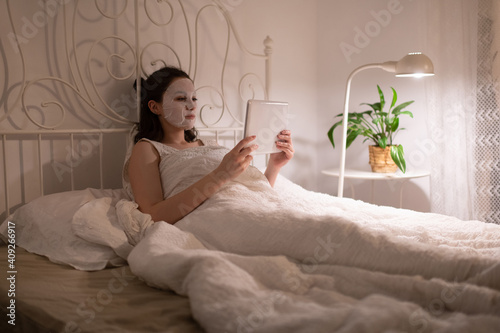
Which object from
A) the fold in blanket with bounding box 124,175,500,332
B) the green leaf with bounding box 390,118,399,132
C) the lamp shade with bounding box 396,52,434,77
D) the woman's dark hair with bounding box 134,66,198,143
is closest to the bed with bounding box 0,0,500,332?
the fold in blanket with bounding box 124,175,500,332

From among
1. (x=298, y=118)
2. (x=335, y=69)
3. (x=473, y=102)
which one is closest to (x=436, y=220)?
(x=473, y=102)

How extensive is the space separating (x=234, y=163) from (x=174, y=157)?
0.25 m

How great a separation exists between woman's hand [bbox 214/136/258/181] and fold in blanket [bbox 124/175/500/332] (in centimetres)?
14

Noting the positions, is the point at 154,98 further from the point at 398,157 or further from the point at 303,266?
the point at 398,157

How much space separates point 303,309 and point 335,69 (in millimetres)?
2239

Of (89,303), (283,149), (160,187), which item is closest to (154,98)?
(160,187)

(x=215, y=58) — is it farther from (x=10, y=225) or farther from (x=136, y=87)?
(x=10, y=225)

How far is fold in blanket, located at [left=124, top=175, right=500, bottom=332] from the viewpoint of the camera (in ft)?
2.39

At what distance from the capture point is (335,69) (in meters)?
2.82

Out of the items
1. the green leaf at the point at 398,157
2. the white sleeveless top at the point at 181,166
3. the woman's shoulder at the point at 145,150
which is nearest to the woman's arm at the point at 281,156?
the white sleeveless top at the point at 181,166

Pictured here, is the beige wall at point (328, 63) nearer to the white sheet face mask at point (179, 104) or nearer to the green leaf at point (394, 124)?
the green leaf at point (394, 124)

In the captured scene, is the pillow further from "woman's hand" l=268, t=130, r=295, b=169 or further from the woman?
"woman's hand" l=268, t=130, r=295, b=169

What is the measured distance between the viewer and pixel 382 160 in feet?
7.68

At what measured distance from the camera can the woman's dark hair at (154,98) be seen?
1731 millimetres
